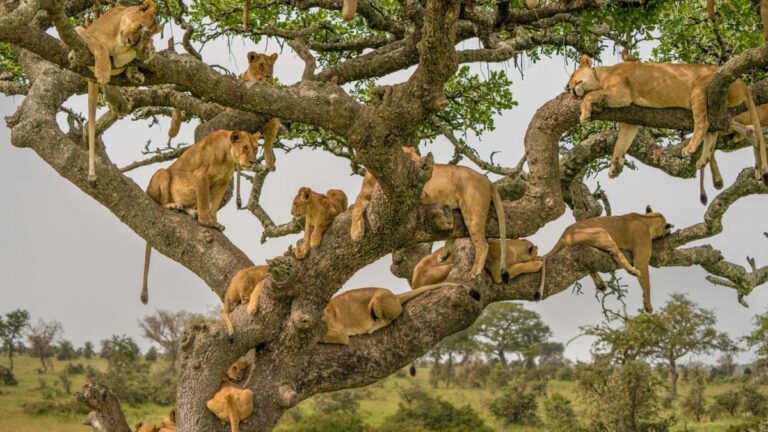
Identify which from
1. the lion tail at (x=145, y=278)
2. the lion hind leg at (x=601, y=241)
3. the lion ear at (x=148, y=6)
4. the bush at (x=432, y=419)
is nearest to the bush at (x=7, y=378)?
the bush at (x=432, y=419)

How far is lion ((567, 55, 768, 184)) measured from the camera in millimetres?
6992

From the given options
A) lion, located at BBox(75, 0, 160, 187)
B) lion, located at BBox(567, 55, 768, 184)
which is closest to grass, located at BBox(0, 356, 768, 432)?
lion, located at BBox(567, 55, 768, 184)

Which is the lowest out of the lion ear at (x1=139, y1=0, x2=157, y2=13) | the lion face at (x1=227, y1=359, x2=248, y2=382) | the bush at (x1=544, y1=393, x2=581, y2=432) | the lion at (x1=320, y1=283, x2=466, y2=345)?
the lion face at (x1=227, y1=359, x2=248, y2=382)

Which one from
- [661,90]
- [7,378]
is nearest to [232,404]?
[661,90]

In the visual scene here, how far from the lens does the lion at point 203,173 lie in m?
7.22

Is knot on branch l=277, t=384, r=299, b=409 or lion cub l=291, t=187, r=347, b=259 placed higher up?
lion cub l=291, t=187, r=347, b=259

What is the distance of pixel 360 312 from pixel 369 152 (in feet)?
5.13

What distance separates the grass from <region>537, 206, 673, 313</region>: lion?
10.4 meters

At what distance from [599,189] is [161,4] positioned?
4.66 meters

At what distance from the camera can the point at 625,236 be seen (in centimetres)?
803

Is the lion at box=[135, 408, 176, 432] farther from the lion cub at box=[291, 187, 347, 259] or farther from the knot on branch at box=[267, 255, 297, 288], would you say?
the lion cub at box=[291, 187, 347, 259]

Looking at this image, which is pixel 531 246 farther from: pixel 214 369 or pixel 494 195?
pixel 214 369

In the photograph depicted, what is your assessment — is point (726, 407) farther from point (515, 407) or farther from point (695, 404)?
point (515, 407)

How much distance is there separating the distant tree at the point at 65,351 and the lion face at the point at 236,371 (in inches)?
1258
